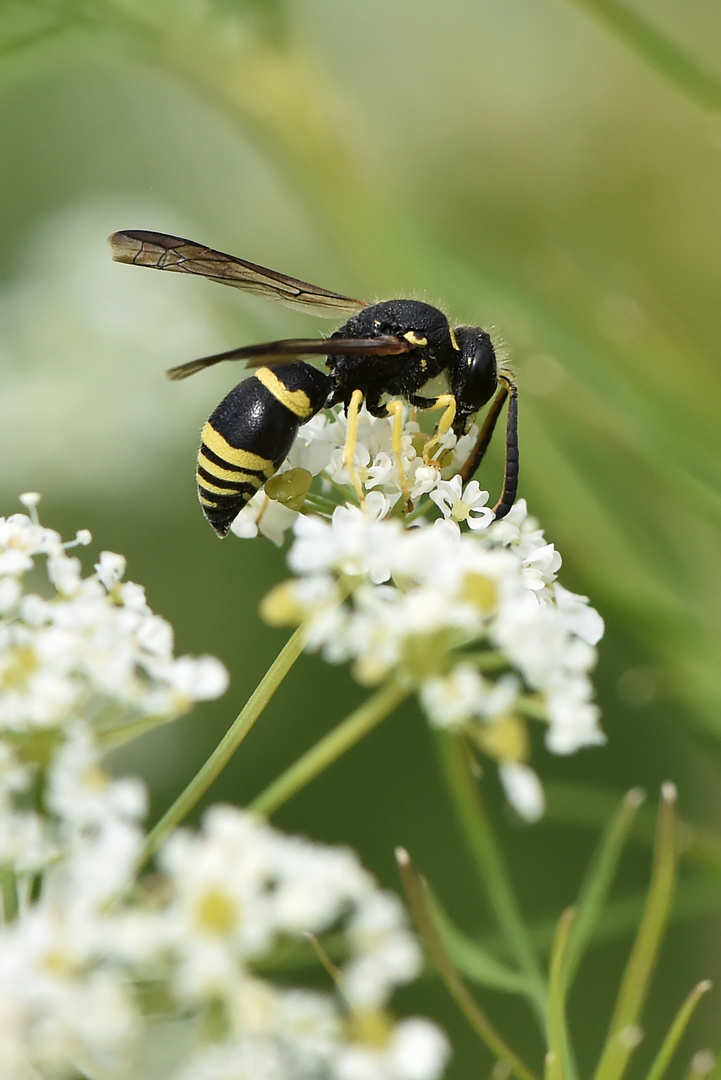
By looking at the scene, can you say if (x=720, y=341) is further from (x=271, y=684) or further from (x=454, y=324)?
(x=271, y=684)

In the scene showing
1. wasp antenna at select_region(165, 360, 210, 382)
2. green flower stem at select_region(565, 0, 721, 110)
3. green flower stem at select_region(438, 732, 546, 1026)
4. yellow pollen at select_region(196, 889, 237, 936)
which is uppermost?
green flower stem at select_region(565, 0, 721, 110)

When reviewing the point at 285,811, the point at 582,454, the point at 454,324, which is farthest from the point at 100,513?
the point at 454,324

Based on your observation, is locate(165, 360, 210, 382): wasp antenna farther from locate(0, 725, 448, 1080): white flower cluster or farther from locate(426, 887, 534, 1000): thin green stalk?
locate(426, 887, 534, 1000): thin green stalk

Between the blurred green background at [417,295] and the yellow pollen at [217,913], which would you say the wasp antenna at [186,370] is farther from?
the blurred green background at [417,295]

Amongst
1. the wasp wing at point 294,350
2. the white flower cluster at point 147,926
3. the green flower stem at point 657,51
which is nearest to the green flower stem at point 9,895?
the white flower cluster at point 147,926

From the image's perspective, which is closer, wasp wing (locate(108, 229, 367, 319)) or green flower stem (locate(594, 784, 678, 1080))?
green flower stem (locate(594, 784, 678, 1080))

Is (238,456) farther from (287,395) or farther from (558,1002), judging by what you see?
(558,1002)

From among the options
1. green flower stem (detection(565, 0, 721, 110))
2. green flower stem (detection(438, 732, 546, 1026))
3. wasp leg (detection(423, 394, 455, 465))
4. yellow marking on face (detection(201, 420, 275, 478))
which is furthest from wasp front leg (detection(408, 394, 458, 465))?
green flower stem (detection(565, 0, 721, 110))
